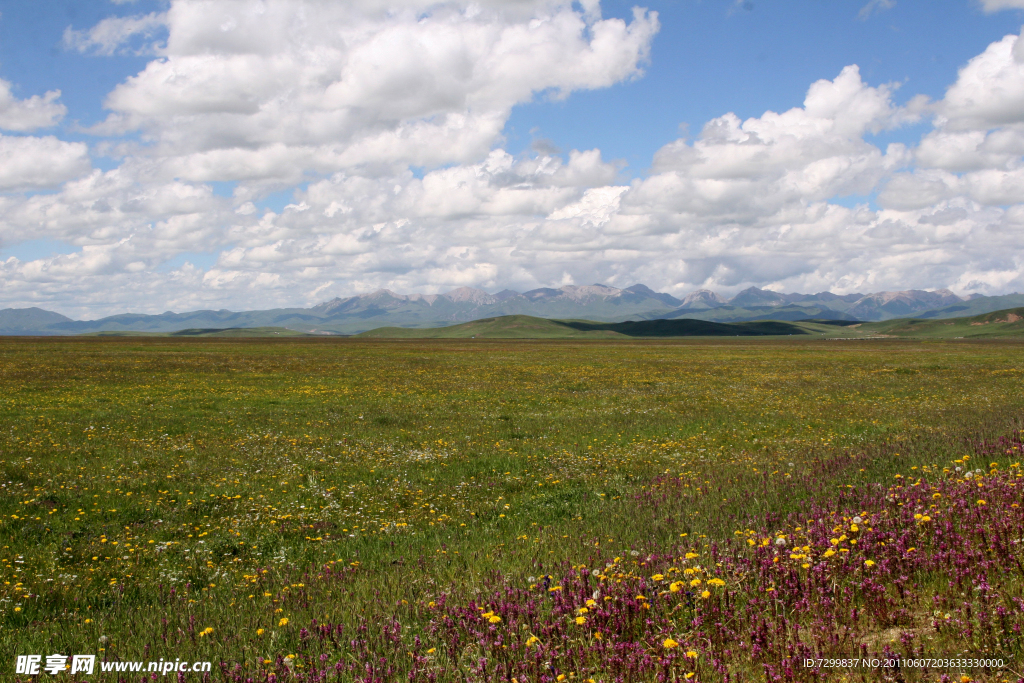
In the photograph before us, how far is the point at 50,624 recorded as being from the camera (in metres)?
7.83

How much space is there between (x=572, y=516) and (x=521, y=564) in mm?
4890

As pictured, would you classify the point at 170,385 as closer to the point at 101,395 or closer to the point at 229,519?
the point at 101,395

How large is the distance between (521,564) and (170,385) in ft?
142

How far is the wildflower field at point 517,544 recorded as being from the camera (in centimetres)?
598

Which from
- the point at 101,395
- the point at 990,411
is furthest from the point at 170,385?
the point at 990,411

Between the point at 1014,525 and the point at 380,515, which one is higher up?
the point at 1014,525

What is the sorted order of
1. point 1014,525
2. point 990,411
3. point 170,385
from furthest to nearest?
point 170,385, point 990,411, point 1014,525

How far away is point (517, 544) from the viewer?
10805 millimetres

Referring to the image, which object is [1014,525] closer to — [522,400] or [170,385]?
[522,400]

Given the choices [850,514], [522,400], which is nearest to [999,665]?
[850,514]

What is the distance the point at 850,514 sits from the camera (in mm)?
10016

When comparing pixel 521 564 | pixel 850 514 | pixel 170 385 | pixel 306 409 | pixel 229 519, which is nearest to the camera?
pixel 521 564

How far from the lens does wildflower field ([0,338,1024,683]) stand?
598 centimetres

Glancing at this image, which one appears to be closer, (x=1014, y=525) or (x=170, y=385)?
(x=1014, y=525)
